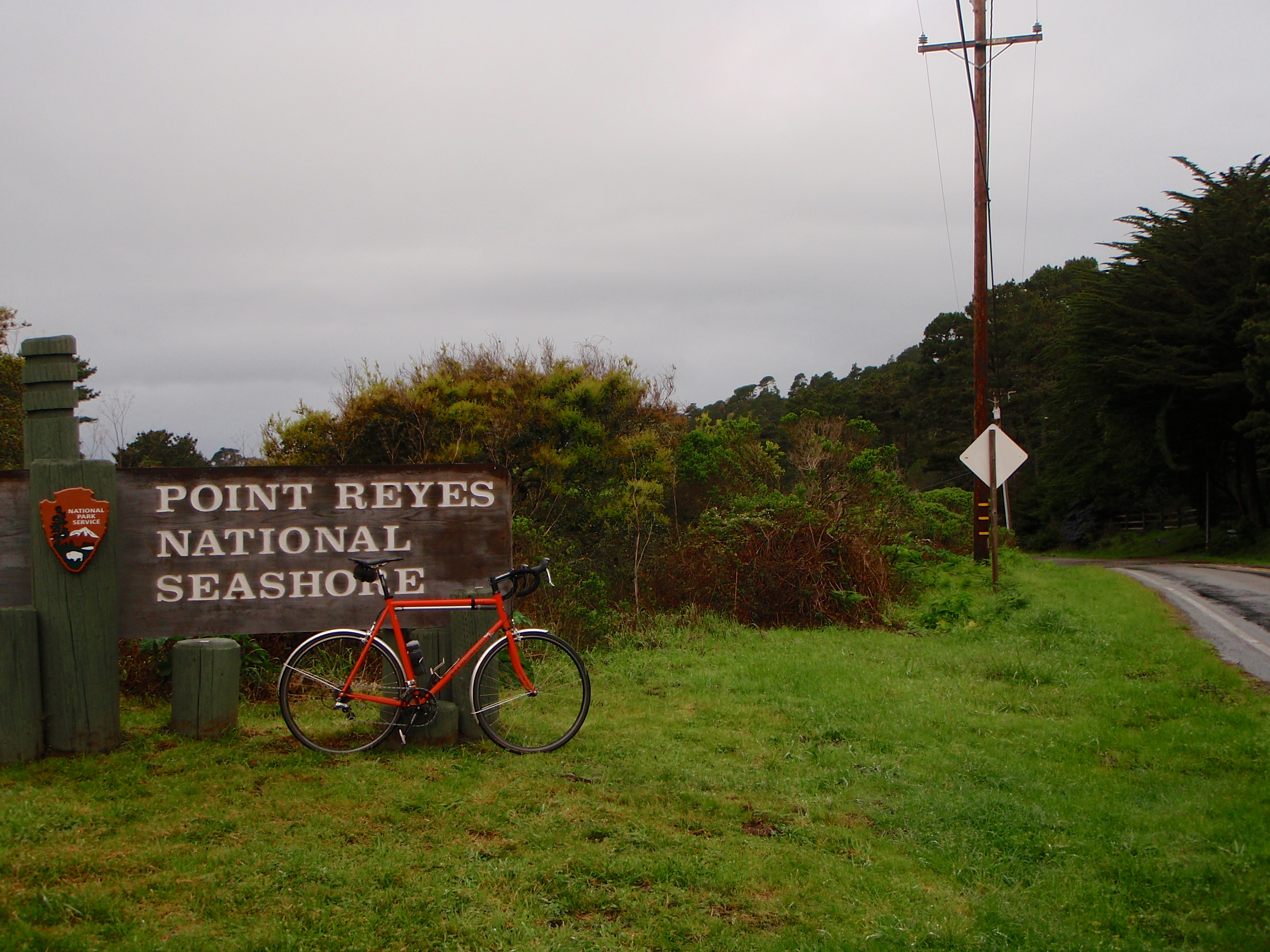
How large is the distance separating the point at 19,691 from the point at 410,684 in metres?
2.02

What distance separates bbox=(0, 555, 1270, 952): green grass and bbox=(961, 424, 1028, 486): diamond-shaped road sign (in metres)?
8.25

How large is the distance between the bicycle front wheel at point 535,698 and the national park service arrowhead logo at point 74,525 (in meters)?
2.27

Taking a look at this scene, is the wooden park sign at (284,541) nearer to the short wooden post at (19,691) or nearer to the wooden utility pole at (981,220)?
the short wooden post at (19,691)

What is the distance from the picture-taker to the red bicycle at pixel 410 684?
5645mm

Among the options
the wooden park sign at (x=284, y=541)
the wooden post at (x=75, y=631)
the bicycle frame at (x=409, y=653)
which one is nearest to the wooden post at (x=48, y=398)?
the wooden park sign at (x=284, y=541)

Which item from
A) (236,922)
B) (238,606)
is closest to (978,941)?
(236,922)

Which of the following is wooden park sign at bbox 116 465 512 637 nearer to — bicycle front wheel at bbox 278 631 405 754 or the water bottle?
bicycle front wheel at bbox 278 631 405 754

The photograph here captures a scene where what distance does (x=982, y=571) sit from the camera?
18.1m

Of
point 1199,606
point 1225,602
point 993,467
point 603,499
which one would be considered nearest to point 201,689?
point 603,499

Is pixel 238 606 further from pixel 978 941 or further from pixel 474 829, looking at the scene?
pixel 978 941

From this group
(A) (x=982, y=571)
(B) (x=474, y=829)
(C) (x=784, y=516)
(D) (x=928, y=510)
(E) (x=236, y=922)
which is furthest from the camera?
(D) (x=928, y=510)

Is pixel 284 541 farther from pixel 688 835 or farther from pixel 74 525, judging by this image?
pixel 688 835

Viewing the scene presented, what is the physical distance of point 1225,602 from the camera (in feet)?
52.3

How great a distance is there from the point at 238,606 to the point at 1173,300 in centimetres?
3361
